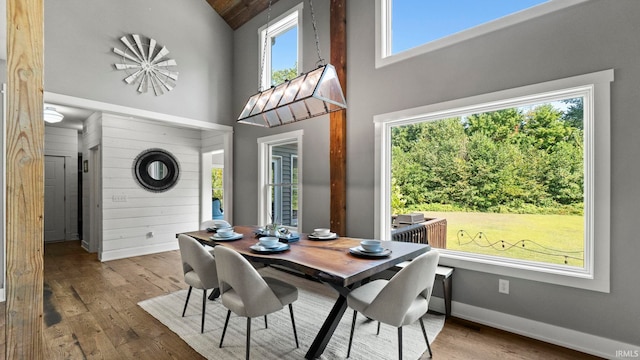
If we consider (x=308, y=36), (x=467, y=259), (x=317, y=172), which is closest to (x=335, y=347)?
(x=467, y=259)

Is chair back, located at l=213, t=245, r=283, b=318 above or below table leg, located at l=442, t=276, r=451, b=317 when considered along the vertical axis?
above

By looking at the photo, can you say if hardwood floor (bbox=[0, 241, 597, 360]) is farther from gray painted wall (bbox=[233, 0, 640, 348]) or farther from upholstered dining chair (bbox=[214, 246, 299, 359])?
upholstered dining chair (bbox=[214, 246, 299, 359])

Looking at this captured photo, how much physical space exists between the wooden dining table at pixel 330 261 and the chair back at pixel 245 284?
215 mm

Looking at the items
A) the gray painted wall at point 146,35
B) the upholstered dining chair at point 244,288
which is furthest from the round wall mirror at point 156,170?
the upholstered dining chair at point 244,288

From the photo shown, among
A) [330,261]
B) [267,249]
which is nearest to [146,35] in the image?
[267,249]

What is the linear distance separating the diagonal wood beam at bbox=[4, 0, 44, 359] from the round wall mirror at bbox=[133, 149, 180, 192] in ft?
14.3

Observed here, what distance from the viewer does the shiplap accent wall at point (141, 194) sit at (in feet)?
16.1

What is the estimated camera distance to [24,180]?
1.31m

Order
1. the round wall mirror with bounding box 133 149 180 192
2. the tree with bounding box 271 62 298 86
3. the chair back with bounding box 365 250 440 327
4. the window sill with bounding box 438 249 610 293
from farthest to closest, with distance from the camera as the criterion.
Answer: the round wall mirror with bounding box 133 149 180 192 < the tree with bounding box 271 62 298 86 < the window sill with bounding box 438 249 610 293 < the chair back with bounding box 365 250 440 327

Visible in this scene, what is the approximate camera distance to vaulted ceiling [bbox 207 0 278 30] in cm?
482

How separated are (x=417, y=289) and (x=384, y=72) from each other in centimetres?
243

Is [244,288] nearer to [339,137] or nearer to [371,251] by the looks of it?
[371,251]

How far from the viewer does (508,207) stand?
2717mm

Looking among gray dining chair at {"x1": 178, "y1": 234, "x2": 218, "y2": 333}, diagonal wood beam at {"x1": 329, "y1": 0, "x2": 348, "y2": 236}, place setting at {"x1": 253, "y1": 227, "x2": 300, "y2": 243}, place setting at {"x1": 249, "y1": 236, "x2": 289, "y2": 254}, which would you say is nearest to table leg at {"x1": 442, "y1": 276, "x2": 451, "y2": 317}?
diagonal wood beam at {"x1": 329, "y1": 0, "x2": 348, "y2": 236}
